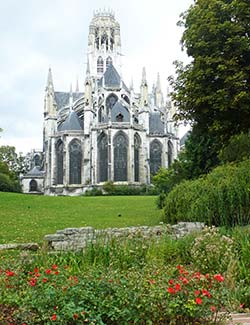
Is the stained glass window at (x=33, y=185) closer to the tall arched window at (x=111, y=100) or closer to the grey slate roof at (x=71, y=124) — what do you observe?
the grey slate roof at (x=71, y=124)

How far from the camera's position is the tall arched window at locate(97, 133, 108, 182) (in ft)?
195

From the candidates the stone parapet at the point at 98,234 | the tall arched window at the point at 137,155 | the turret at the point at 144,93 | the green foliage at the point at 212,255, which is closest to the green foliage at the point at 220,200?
the stone parapet at the point at 98,234

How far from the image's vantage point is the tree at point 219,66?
52.1ft

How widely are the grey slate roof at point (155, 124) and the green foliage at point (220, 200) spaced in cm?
5130

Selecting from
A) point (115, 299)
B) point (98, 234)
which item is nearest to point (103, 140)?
point (98, 234)

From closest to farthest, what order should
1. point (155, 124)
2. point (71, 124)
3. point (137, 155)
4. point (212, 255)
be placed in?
point (212, 255) → point (137, 155) → point (71, 124) → point (155, 124)

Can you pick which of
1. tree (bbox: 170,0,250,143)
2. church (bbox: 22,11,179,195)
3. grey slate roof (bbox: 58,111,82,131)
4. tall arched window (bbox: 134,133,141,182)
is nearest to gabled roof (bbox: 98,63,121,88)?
church (bbox: 22,11,179,195)

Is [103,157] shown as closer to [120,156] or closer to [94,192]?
[120,156]

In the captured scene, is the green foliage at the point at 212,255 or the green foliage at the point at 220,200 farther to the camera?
the green foliage at the point at 220,200

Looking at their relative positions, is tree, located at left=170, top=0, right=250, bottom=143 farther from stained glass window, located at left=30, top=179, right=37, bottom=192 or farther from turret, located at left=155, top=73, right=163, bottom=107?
turret, located at left=155, top=73, right=163, bottom=107

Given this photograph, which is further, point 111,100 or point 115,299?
point 111,100

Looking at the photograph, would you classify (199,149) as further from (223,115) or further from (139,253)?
(139,253)

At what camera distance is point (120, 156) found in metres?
59.6

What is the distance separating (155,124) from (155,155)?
5401 mm
